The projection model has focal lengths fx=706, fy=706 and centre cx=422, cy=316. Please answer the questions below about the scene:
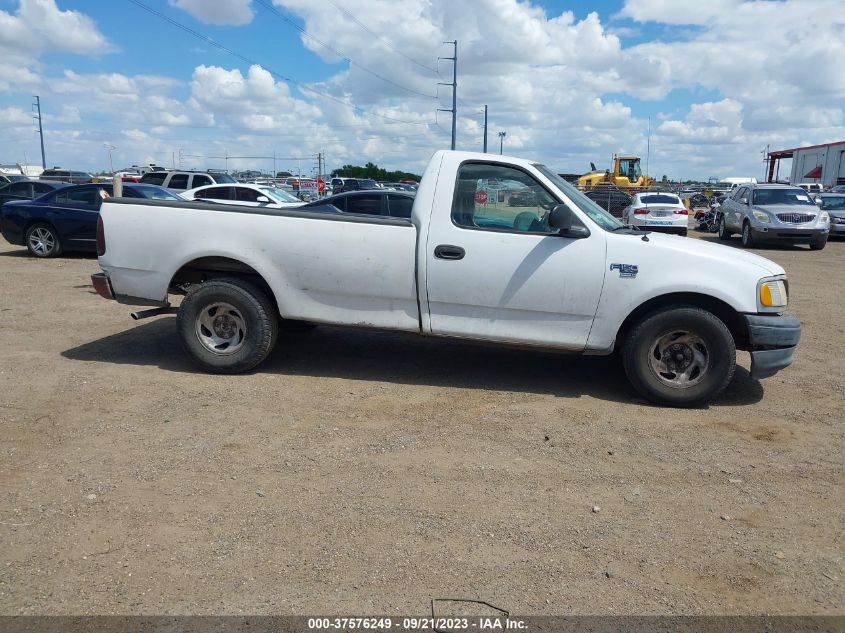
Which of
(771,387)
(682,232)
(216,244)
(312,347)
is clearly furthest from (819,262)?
(216,244)

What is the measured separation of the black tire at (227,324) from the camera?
233 inches

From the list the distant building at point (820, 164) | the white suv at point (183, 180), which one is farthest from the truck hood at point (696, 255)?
the distant building at point (820, 164)

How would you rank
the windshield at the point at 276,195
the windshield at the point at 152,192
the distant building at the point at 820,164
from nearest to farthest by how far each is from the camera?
the windshield at the point at 152,192, the windshield at the point at 276,195, the distant building at the point at 820,164

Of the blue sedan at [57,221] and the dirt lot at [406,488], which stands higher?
the blue sedan at [57,221]

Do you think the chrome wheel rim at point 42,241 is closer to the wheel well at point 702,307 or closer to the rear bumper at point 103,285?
the rear bumper at point 103,285

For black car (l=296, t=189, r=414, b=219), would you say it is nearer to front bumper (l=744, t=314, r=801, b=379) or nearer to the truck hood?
the truck hood

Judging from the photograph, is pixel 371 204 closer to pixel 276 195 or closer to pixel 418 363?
pixel 276 195

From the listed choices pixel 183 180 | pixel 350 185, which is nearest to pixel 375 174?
pixel 350 185

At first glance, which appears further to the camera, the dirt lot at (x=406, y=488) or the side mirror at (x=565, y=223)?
the side mirror at (x=565, y=223)

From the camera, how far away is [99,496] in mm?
3869

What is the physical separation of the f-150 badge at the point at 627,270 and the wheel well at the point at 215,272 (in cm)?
283

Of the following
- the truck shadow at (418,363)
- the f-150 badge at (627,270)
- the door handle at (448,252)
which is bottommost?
the truck shadow at (418,363)

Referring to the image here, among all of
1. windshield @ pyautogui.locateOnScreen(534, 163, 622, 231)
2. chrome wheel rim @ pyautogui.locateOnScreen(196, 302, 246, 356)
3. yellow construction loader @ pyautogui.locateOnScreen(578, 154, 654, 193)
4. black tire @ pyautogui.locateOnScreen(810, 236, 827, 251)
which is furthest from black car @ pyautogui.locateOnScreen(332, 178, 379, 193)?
windshield @ pyautogui.locateOnScreen(534, 163, 622, 231)

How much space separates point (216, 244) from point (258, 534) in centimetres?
304
